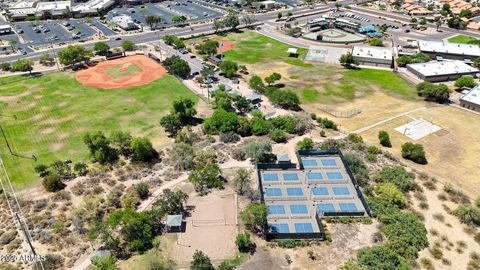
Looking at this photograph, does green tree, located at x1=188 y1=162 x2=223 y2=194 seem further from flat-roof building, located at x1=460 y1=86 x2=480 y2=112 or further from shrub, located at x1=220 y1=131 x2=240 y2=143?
flat-roof building, located at x1=460 y1=86 x2=480 y2=112

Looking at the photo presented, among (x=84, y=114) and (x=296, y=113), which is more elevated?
(x=296, y=113)

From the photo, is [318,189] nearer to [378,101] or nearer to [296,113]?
[296,113]

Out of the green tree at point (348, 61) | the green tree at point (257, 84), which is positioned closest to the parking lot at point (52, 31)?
the green tree at point (257, 84)

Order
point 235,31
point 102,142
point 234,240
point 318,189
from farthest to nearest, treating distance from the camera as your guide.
A: 1. point 235,31
2. point 102,142
3. point 318,189
4. point 234,240

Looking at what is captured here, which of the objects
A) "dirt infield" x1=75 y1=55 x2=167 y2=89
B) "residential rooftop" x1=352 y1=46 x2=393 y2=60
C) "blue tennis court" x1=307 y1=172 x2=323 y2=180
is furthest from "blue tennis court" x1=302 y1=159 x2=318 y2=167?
"residential rooftop" x1=352 y1=46 x2=393 y2=60

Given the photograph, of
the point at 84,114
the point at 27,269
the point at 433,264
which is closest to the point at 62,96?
the point at 84,114

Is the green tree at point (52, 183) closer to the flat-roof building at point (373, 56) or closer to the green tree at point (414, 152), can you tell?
the green tree at point (414, 152)
